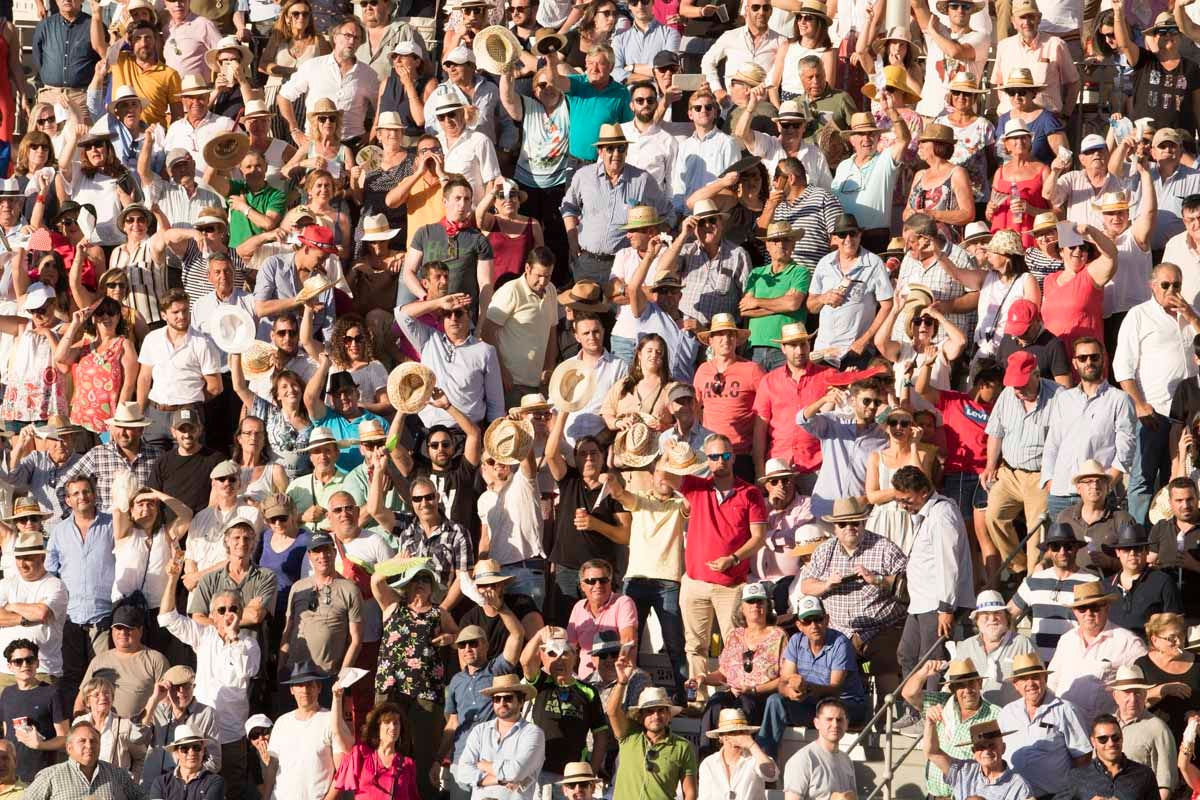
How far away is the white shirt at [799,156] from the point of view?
22.0 metres

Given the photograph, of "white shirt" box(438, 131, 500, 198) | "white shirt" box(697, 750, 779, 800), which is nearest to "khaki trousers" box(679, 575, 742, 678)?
"white shirt" box(697, 750, 779, 800)

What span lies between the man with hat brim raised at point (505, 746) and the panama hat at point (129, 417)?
12.7 ft

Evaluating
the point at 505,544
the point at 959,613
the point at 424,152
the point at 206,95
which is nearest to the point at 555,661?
the point at 505,544

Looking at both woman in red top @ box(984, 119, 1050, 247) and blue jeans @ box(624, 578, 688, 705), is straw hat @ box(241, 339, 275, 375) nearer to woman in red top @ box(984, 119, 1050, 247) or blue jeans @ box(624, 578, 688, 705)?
blue jeans @ box(624, 578, 688, 705)

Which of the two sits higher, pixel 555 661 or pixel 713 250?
pixel 713 250

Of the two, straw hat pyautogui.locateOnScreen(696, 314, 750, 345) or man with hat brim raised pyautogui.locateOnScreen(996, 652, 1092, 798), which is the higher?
straw hat pyautogui.locateOnScreen(696, 314, 750, 345)

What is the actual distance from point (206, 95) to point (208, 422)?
328 centimetres

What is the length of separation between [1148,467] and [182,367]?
22.1ft

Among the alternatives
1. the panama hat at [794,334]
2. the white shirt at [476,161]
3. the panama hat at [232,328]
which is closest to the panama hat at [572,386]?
the panama hat at [794,334]

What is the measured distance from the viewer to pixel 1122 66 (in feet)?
75.5

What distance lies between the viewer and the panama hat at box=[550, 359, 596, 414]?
1995 centimetres

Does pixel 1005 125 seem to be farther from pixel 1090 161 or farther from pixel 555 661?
pixel 555 661

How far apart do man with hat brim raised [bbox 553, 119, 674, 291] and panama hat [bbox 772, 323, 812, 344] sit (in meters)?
1.98

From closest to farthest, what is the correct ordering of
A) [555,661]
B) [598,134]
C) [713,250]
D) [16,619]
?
[555,661]
[16,619]
[713,250]
[598,134]
